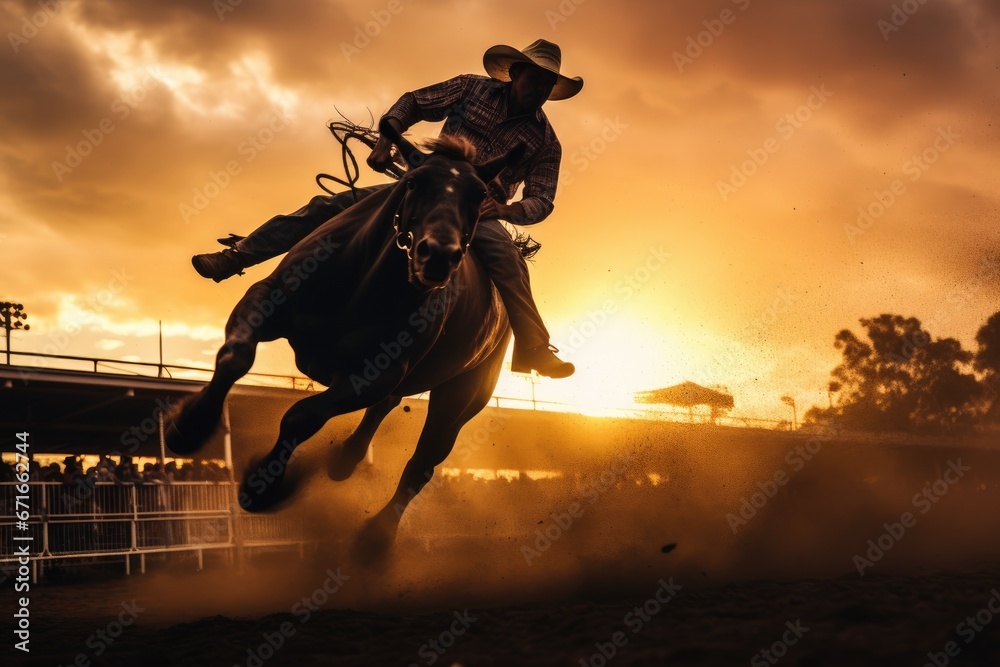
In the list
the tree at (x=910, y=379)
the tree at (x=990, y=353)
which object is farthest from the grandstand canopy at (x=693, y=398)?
the tree at (x=990, y=353)

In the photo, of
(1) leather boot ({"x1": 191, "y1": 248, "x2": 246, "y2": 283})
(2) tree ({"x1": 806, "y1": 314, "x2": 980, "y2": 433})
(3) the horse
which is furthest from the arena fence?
(2) tree ({"x1": 806, "y1": 314, "x2": 980, "y2": 433})

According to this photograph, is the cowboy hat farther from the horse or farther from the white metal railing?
the white metal railing

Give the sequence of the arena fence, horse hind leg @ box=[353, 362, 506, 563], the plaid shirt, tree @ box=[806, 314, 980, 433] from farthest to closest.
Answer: tree @ box=[806, 314, 980, 433]
the arena fence
horse hind leg @ box=[353, 362, 506, 563]
the plaid shirt

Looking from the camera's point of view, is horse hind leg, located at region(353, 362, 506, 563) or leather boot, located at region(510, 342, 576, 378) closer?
leather boot, located at region(510, 342, 576, 378)

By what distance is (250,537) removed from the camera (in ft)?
61.3

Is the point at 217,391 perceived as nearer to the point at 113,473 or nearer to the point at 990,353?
the point at 113,473

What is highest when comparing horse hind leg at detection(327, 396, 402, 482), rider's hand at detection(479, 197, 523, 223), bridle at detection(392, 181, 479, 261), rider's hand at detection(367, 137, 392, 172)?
rider's hand at detection(367, 137, 392, 172)

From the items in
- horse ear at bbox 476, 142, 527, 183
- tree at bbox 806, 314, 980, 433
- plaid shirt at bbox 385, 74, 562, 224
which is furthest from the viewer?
tree at bbox 806, 314, 980, 433

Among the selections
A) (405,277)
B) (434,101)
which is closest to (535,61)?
(434,101)

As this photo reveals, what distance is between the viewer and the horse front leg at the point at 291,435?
21.5 ft

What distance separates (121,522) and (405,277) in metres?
11.7

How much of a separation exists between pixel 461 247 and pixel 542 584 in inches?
207

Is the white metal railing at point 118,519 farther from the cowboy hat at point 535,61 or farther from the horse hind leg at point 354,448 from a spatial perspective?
the cowboy hat at point 535,61

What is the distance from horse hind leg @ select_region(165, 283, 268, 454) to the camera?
21.2 feet
